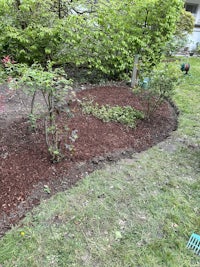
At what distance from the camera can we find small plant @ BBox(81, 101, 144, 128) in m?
4.10

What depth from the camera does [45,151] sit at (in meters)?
3.02

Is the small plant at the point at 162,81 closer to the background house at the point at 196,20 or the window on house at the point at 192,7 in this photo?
the background house at the point at 196,20

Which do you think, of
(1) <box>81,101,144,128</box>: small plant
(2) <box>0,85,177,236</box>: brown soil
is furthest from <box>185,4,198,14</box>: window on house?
(1) <box>81,101,144,128</box>: small plant

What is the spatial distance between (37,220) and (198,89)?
5802mm

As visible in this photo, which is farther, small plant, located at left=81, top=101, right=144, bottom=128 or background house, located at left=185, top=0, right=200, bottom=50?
background house, located at left=185, top=0, right=200, bottom=50

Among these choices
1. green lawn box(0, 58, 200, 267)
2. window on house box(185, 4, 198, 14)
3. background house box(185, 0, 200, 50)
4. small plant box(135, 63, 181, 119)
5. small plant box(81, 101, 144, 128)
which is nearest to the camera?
green lawn box(0, 58, 200, 267)

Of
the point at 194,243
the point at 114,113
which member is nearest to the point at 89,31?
the point at 114,113

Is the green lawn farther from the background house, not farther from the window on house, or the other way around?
the window on house

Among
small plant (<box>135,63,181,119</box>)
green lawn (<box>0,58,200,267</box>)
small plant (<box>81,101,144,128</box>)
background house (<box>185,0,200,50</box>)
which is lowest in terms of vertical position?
green lawn (<box>0,58,200,267</box>)

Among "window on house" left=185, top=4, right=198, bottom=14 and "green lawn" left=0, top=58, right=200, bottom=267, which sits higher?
"window on house" left=185, top=4, right=198, bottom=14

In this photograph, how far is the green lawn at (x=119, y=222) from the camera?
1893 millimetres

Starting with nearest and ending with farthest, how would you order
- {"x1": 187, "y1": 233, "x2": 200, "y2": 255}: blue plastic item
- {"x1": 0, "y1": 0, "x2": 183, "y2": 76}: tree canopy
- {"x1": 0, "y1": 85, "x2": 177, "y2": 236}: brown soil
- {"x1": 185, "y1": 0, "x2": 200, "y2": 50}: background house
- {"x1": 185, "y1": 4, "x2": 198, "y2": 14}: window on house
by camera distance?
1. {"x1": 187, "y1": 233, "x2": 200, "y2": 255}: blue plastic item
2. {"x1": 0, "y1": 85, "x2": 177, "y2": 236}: brown soil
3. {"x1": 0, "y1": 0, "x2": 183, "y2": 76}: tree canopy
4. {"x1": 185, "y1": 0, "x2": 200, "y2": 50}: background house
5. {"x1": 185, "y1": 4, "x2": 198, "y2": 14}: window on house

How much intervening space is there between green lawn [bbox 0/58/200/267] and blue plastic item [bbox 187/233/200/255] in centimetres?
6

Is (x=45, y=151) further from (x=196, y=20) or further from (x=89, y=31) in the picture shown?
(x=196, y=20)
